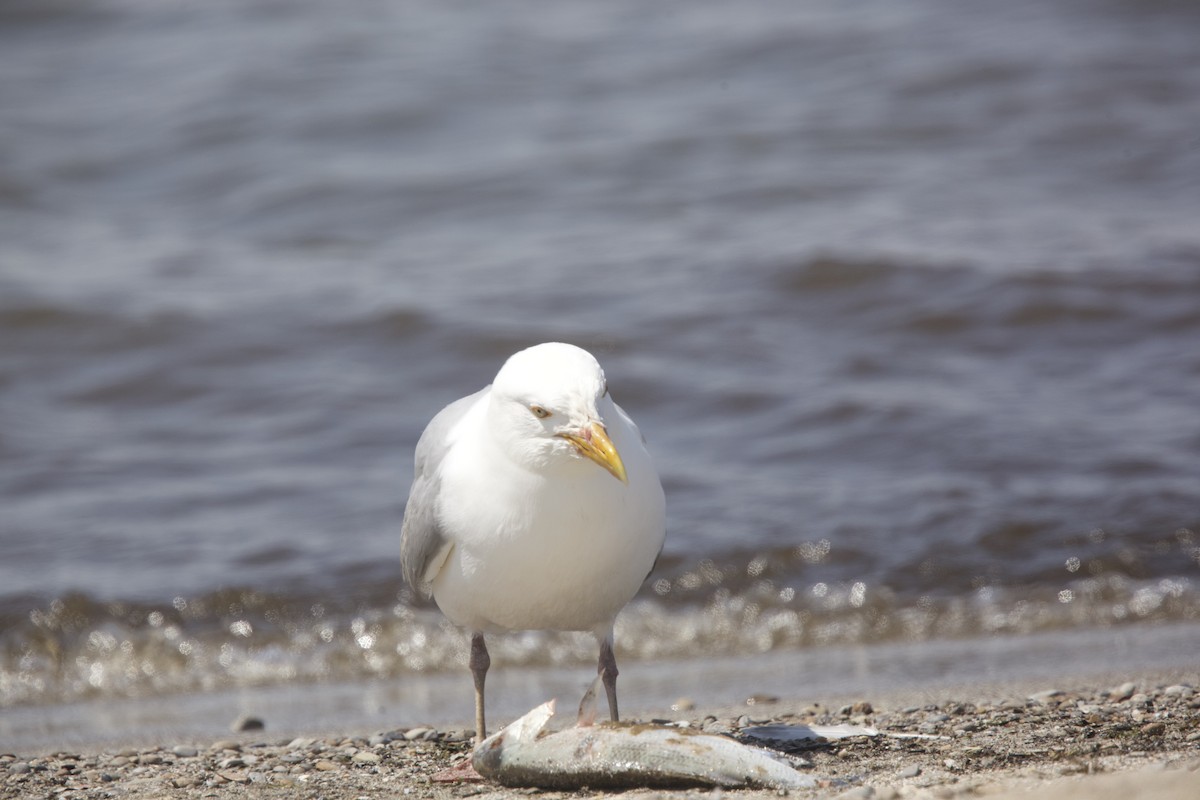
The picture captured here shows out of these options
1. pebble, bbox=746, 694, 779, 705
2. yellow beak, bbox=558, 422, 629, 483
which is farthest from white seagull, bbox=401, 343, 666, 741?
pebble, bbox=746, 694, 779, 705

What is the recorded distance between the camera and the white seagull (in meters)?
3.67

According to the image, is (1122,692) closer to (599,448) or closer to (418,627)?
(599,448)

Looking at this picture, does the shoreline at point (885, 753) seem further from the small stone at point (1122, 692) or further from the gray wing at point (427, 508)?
the gray wing at point (427, 508)

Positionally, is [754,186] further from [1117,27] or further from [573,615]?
[573,615]

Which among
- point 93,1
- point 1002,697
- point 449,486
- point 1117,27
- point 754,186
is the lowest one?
point 1002,697

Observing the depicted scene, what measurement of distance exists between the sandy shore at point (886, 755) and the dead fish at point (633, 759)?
7 centimetres

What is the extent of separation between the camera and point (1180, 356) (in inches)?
347

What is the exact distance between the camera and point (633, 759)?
3631 millimetres

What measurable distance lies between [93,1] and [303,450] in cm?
967

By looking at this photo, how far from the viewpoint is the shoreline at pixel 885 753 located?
3.52 m

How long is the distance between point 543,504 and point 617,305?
641 centimetres

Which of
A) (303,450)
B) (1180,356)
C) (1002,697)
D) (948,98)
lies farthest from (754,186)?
(1002,697)

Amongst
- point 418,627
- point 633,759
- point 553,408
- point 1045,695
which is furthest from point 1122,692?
point 418,627

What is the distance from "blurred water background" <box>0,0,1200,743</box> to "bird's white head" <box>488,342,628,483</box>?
2595 mm
